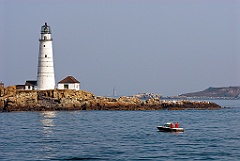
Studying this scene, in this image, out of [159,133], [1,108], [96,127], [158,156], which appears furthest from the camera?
[1,108]

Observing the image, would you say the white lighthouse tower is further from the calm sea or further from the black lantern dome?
the calm sea

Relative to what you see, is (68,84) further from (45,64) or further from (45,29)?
(45,29)

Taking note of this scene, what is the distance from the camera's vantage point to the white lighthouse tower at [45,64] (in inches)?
4286

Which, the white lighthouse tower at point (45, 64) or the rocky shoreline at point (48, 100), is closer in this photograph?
the rocky shoreline at point (48, 100)

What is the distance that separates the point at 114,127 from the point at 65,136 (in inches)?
520

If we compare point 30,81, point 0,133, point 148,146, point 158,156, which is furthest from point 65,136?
point 30,81

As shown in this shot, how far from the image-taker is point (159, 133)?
6456 cm

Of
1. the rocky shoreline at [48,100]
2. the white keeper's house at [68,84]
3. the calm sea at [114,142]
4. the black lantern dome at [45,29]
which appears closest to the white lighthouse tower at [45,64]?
the black lantern dome at [45,29]

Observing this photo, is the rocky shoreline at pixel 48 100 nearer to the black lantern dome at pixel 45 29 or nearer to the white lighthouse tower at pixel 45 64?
the white lighthouse tower at pixel 45 64

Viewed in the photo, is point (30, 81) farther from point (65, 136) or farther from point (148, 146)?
point (148, 146)

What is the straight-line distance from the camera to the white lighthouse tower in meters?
109

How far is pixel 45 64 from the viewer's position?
108750mm

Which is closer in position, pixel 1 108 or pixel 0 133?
pixel 0 133

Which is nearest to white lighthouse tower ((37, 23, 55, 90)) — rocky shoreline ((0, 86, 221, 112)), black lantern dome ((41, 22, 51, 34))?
black lantern dome ((41, 22, 51, 34))
